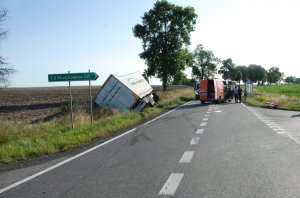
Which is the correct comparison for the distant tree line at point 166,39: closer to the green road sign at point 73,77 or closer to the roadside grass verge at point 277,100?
the roadside grass verge at point 277,100

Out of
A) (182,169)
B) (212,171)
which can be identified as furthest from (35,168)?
(212,171)

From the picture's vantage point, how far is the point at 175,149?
10.6 meters

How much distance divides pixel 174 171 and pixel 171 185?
1.15 m

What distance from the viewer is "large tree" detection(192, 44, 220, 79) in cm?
12731

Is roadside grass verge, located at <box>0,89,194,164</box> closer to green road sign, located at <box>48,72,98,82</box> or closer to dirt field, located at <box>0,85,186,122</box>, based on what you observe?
green road sign, located at <box>48,72,98,82</box>

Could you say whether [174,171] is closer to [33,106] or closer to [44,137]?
[44,137]

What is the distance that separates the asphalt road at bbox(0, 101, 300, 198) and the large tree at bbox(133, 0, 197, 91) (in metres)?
45.7

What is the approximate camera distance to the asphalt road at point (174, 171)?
6316 mm

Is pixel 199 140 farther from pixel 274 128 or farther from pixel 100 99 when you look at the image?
pixel 100 99

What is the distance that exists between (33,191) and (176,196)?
231 cm

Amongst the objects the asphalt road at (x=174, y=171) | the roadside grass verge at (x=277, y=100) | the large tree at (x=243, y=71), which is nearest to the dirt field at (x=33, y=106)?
the asphalt road at (x=174, y=171)

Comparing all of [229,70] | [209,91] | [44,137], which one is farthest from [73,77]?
[229,70]

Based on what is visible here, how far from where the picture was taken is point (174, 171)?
25.5 ft

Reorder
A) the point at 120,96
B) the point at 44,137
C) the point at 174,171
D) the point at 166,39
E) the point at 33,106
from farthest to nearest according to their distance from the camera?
the point at 166,39
the point at 33,106
the point at 120,96
the point at 44,137
the point at 174,171
